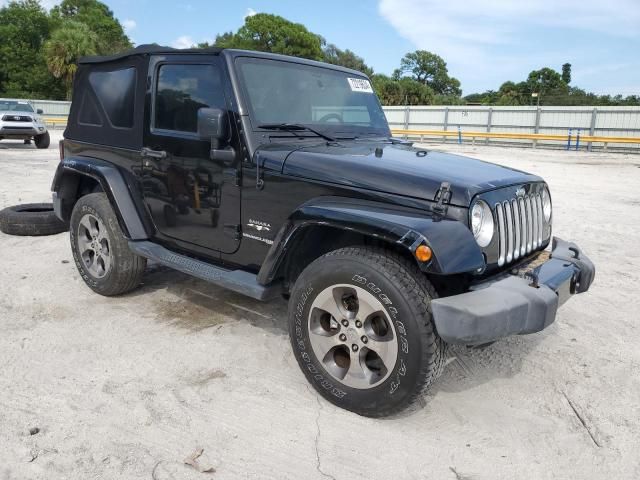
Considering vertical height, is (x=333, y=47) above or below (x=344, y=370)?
above

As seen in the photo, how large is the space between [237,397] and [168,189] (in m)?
1.63

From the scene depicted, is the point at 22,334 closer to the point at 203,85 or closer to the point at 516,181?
the point at 203,85

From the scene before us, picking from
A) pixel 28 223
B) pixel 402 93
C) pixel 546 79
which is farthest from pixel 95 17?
pixel 28 223

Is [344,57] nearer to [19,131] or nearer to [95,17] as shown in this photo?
[95,17]

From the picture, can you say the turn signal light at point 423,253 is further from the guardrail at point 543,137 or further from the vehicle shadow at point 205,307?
the guardrail at point 543,137

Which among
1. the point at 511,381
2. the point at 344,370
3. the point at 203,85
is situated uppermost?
the point at 203,85

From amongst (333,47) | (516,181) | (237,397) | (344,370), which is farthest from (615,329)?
(333,47)

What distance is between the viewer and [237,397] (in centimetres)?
304

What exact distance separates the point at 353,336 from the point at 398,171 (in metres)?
0.91

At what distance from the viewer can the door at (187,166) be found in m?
3.48

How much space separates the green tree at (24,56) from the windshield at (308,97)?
4700 cm

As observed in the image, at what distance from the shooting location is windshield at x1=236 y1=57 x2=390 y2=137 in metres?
3.46

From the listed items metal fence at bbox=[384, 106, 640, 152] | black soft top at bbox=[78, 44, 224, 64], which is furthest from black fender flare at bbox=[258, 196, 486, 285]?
metal fence at bbox=[384, 106, 640, 152]

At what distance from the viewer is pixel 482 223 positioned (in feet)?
9.00
